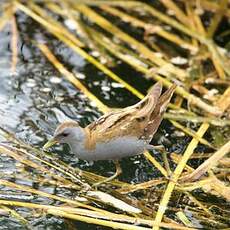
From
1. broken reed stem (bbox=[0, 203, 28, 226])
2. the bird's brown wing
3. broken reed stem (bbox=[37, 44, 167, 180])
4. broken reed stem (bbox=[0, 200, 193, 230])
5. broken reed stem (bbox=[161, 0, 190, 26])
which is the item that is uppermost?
broken reed stem (bbox=[161, 0, 190, 26])

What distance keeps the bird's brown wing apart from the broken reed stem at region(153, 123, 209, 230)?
286mm

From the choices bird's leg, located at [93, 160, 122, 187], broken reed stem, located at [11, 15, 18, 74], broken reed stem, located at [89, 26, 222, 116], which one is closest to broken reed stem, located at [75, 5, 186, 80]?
broken reed stem, located at [89, 26, 222, 116]

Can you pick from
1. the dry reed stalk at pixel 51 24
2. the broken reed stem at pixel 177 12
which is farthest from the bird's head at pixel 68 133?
the broken reed stem at pixel 177 12

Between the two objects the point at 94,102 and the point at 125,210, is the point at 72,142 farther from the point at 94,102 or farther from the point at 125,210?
the point at 94,102

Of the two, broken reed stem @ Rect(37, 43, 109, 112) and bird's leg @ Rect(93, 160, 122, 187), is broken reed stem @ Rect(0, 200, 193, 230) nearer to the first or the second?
bird's leg @ Rect(93, 160, 122, 187)

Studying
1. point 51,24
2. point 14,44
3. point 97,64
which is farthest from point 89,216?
point 51,24

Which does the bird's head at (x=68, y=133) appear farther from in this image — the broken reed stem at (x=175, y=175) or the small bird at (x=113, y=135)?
the broken reed stem at (x=175, y=175)

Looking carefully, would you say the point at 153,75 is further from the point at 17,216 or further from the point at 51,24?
the point at 17,216

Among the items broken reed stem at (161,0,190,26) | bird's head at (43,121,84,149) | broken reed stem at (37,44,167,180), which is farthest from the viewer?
broken reed stem at (161,0,190,26)

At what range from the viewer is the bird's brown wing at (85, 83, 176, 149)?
3463 mm

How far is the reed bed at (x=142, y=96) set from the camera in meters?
3.38

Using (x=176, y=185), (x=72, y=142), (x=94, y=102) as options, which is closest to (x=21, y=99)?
(x=94, y=102)

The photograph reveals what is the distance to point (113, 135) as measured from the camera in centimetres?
346

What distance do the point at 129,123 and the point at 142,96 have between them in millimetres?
985
